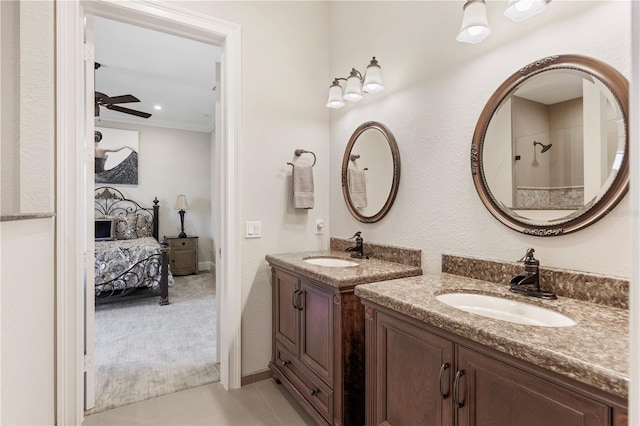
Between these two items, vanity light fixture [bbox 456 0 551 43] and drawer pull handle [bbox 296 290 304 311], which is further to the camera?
drawer pull handle [bbox 296 290 304 311]

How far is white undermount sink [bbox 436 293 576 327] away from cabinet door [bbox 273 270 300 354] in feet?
3.20

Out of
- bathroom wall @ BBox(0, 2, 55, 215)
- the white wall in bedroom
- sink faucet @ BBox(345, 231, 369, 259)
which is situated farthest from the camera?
the white wall in bedroom

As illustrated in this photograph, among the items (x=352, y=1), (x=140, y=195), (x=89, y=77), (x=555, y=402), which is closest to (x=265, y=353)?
(x=555, y=402)

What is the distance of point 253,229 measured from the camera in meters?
2.44

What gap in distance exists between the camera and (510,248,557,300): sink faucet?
1.36 meters

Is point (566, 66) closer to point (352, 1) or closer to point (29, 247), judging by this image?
point (352, 1)

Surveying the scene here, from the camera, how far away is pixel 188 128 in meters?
6.59

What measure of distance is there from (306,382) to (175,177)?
5599mm

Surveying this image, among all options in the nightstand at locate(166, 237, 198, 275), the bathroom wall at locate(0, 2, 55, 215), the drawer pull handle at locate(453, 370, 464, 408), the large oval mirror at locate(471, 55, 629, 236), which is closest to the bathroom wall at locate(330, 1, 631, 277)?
the large oval mirror at locate(471, 55, 629, 236)

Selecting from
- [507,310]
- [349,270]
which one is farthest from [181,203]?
[507,310]

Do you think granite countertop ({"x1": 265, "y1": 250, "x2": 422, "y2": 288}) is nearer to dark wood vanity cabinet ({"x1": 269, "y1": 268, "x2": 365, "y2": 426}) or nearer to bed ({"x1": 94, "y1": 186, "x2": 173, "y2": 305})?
dark wood vanity cabinet ({"x1": 269, "y1": 268, "x2": 365, "y2": 426})

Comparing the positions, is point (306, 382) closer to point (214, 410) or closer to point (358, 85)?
point (214, 410)

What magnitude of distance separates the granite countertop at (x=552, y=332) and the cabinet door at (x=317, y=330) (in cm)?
38

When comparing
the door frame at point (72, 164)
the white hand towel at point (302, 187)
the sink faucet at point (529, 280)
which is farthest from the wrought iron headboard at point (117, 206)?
the sink faucet at point (529, 280)
